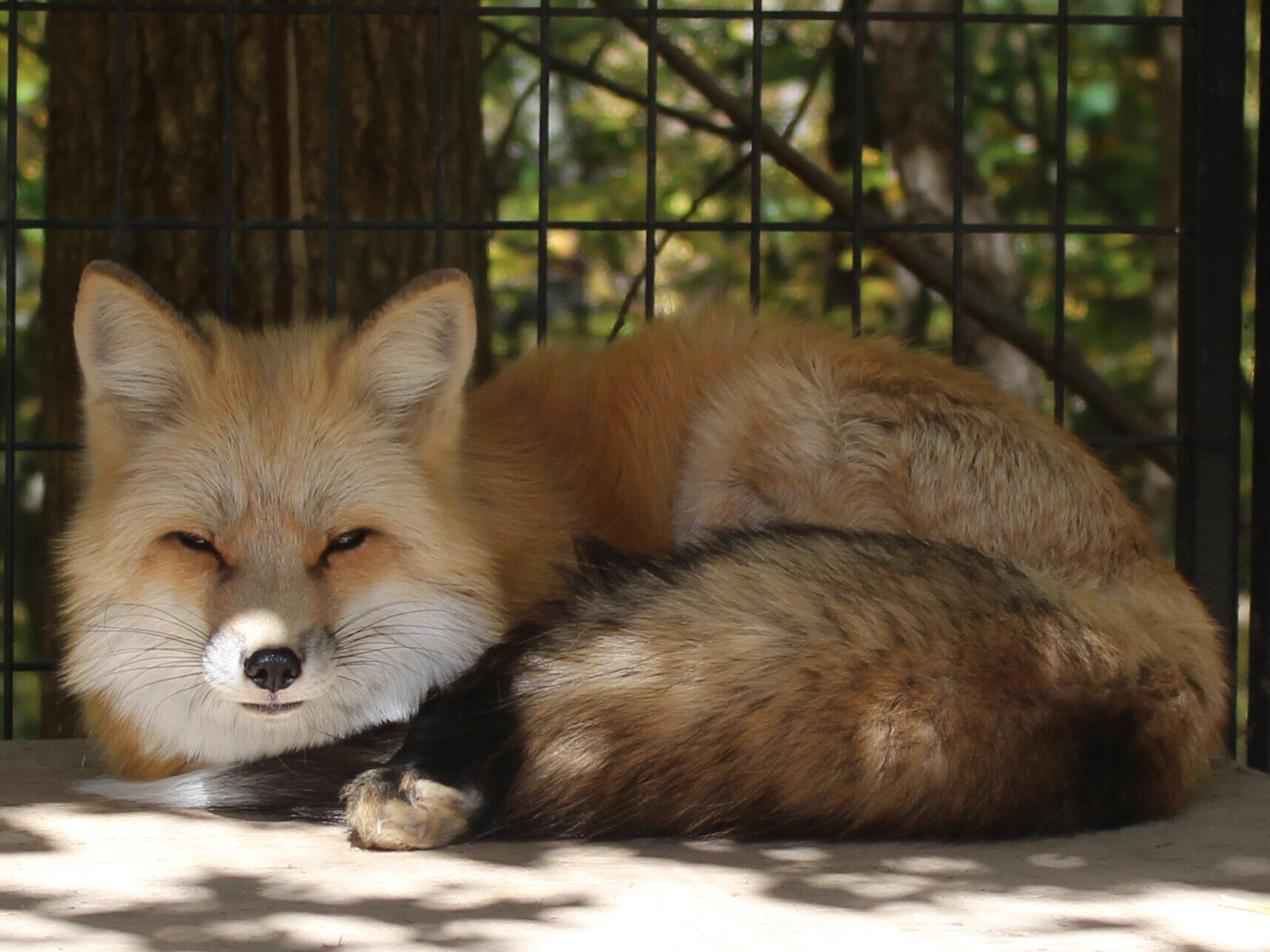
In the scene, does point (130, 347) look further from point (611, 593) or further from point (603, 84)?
point (603, 84)

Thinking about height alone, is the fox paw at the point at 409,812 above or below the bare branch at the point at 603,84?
below

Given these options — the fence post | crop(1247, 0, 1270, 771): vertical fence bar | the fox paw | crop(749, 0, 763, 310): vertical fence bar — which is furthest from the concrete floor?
crop(749, 0, 763, 310): vertical fence bar

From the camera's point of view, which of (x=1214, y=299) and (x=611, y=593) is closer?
(x=611, y=593)

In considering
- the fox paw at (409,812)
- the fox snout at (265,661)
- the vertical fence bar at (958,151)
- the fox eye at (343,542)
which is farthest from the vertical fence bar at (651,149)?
the fox paw at (409,812)

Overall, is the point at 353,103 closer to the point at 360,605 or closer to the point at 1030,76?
the point at 360,605

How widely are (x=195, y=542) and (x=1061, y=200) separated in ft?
8.22

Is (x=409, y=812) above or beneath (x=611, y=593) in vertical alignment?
beneath

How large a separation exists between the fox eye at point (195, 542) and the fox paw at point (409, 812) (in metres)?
0.64

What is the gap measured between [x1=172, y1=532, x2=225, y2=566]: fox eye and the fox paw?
2.09 feet

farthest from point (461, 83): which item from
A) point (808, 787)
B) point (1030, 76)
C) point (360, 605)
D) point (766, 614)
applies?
point (1030, 76)

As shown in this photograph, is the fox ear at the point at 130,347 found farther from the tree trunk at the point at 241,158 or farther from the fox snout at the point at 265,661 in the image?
the tree trunk at the point at 241,158

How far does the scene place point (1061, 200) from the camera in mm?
3861

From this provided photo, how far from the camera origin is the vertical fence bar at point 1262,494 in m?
3.75

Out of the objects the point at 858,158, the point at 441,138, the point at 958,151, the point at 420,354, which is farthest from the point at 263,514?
the point at 958,151
